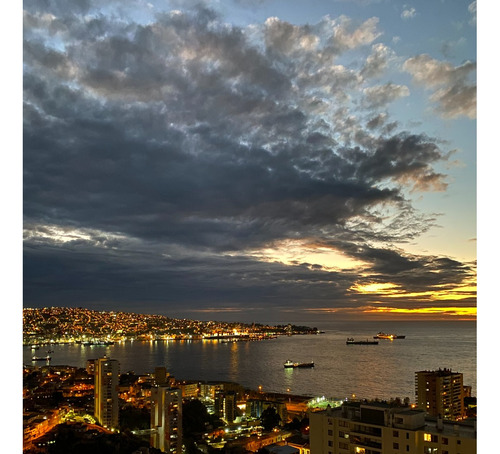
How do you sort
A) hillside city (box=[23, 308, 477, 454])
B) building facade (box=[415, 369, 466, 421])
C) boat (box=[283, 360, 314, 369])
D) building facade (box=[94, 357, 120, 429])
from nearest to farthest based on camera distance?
hillside city (box=[23, 308, 477, 454])
building facade (box=[415, 369, 466, 421])
building facade (box=[94, 357, 120, 429])
boat (box=[283, 360, 314, 369])

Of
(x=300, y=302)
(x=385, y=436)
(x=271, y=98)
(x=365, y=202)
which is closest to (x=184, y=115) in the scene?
(x=271, y=98)

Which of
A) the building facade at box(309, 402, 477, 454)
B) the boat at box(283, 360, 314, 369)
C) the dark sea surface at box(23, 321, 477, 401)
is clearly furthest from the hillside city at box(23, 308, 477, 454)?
the boat at box(283, 360, 314, 369)

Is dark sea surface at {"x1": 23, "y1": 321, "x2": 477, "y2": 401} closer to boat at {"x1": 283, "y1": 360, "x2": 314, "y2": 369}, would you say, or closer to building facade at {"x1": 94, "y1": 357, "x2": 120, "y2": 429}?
boat at {"x1": 283, "y1": 360, "x2": 314, "y2": 369}

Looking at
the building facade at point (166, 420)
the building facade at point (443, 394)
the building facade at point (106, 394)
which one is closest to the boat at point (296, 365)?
the building facade at point (106, 394)

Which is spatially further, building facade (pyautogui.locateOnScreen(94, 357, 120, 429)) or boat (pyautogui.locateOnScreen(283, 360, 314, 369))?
boat (pyautogui.locateOnScreen(283, 360, 314, 369))

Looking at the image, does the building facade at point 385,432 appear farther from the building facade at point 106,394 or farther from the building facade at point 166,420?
the building facade at point 106,394

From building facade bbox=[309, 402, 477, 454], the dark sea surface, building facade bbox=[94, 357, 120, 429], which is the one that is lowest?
the dark sea surface
